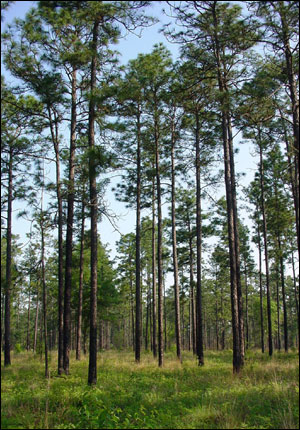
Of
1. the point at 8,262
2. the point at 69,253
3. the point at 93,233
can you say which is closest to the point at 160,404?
the point at 93,233

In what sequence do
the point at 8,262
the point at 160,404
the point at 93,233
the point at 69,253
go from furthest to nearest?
the point at 8,262 → the point at 69,253 → the point at 93,233 → the point at 160,404

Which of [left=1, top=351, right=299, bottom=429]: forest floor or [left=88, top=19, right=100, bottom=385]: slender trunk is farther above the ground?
[left=88, top=19, right=100, bottom=385]: slender trunk

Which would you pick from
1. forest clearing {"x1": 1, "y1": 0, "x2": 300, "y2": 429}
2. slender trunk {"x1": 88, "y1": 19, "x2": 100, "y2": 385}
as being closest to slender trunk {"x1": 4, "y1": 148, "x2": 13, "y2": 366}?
forest clearing {"x1": 1, "y1": 0, "x2": 300, "y2": 429}

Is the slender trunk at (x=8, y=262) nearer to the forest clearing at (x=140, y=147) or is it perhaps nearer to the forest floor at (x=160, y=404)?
the forest clearing at (x=140, y=147)

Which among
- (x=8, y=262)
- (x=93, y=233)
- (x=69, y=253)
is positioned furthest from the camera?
(x=8, y=262)

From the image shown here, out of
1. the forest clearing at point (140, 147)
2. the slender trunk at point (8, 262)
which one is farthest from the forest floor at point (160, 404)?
the slender trunk at point (8, 262)

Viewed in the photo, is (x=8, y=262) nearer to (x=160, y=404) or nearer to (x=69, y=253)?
(x=69, y=253)

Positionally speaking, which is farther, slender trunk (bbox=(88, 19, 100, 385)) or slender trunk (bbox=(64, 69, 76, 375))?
slender trunk (bbox=(64, 69, 76, 375))

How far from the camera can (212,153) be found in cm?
1592

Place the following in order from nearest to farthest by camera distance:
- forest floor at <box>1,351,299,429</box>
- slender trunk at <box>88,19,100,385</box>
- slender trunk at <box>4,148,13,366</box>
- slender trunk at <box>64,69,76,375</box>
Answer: forest floor at <box>1,351,299,429</box> < slender trunk at <box>88,19,100,385</box> < slender trunk at <box>64,69,76,375</box> < slender trunk at <box>4,148,13,366</box>

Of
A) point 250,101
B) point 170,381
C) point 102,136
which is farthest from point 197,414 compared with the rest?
point 102,136

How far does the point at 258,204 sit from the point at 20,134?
16.8m

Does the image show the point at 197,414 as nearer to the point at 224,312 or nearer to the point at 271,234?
the point at 271,234

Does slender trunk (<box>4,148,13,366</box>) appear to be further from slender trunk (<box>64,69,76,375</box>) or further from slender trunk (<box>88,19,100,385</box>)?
slender trunk (<box>88,19,100,385</box>)
